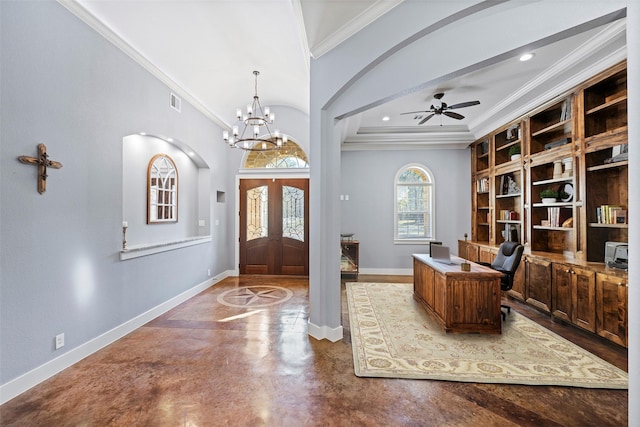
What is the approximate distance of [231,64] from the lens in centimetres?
407

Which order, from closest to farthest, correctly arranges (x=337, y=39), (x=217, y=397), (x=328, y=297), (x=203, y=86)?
(x=217, y=397), (x=337, y=39), (x=328, y=297), (x=203, y=86)

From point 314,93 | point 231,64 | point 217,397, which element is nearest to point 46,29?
point 231,64

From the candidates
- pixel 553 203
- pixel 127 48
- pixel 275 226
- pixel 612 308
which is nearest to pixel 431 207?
pixel 553 203

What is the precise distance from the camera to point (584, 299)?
3.04 metres

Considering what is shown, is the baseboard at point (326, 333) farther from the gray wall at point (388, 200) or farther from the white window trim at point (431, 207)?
the white window trim at point (431, 207)

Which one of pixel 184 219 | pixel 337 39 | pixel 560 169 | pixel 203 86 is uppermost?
pixel 203 86

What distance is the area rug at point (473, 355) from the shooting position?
2.31m

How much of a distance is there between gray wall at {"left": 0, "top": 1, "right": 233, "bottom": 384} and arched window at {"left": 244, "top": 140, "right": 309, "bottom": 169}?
264 centimetres

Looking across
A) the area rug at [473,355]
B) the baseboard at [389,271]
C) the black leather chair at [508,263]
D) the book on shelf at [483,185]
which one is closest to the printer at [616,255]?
the black leather chair at [508,263]

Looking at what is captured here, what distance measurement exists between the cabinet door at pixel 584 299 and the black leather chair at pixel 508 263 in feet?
1.87

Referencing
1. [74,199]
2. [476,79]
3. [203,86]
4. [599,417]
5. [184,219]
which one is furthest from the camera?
[184,219]

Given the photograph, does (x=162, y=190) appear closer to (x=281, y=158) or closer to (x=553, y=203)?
(x=281, y=158)

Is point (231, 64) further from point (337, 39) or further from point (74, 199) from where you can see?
point (74, 199)

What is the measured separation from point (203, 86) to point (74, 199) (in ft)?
8.90
